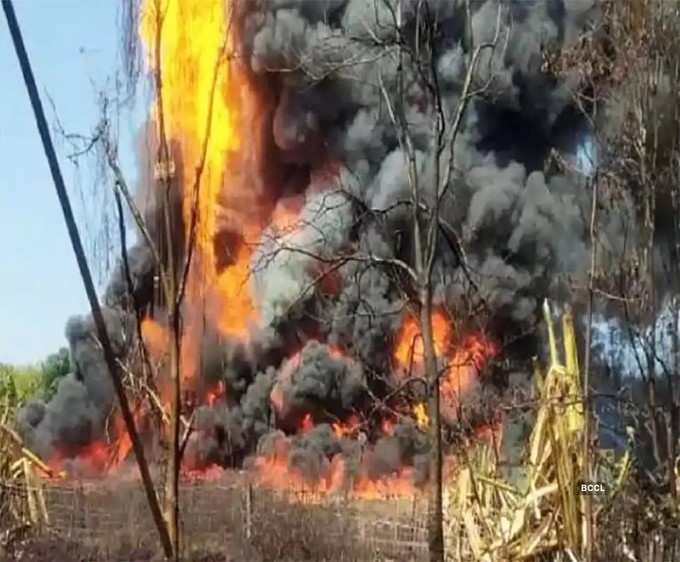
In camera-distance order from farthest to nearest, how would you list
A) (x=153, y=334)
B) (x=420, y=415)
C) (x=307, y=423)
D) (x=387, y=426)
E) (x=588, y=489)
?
(x=307, y=423), (x=387, y=426), (x=153, y=334), (x=420, y=415), (x=588, y=489)

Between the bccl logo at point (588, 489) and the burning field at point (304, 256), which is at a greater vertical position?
the burning field at point (304, 256)

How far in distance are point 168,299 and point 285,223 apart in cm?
2471

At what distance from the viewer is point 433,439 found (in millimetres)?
11820

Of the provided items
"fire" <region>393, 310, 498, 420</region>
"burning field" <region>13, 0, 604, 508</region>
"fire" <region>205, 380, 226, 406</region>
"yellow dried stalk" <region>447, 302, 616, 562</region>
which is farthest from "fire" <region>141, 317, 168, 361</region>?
"yellow dried stalk" <region>447, 302, 616, 562</region>

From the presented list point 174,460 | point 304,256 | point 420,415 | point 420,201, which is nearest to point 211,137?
point 304,256

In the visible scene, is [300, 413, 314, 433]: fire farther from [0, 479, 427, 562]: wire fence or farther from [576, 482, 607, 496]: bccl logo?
[576, 482, 607, 496]: bccl logo

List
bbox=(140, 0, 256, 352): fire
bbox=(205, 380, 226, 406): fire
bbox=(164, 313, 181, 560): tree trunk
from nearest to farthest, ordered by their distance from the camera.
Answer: bbox=(164, 313, 181, 560): tree trunk, bbox=(140, 0, 256, 352): fire, bbox=(205, 380, 226, 406): fire

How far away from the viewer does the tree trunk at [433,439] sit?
1170 centimetres

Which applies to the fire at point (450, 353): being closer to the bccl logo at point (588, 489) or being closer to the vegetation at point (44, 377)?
the bccl logo at point (588, 489)

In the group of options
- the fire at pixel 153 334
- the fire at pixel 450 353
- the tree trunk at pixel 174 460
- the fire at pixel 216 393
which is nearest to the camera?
the tree trunk at pixel 174 460

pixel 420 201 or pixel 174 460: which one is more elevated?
pixel 420 201

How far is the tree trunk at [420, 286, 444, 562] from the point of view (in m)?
11.7

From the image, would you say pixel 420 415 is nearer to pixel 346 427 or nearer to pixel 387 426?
pixel 387 426

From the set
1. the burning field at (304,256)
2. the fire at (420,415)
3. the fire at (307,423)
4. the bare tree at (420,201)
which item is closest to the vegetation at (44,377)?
the burning field at (304,256)
